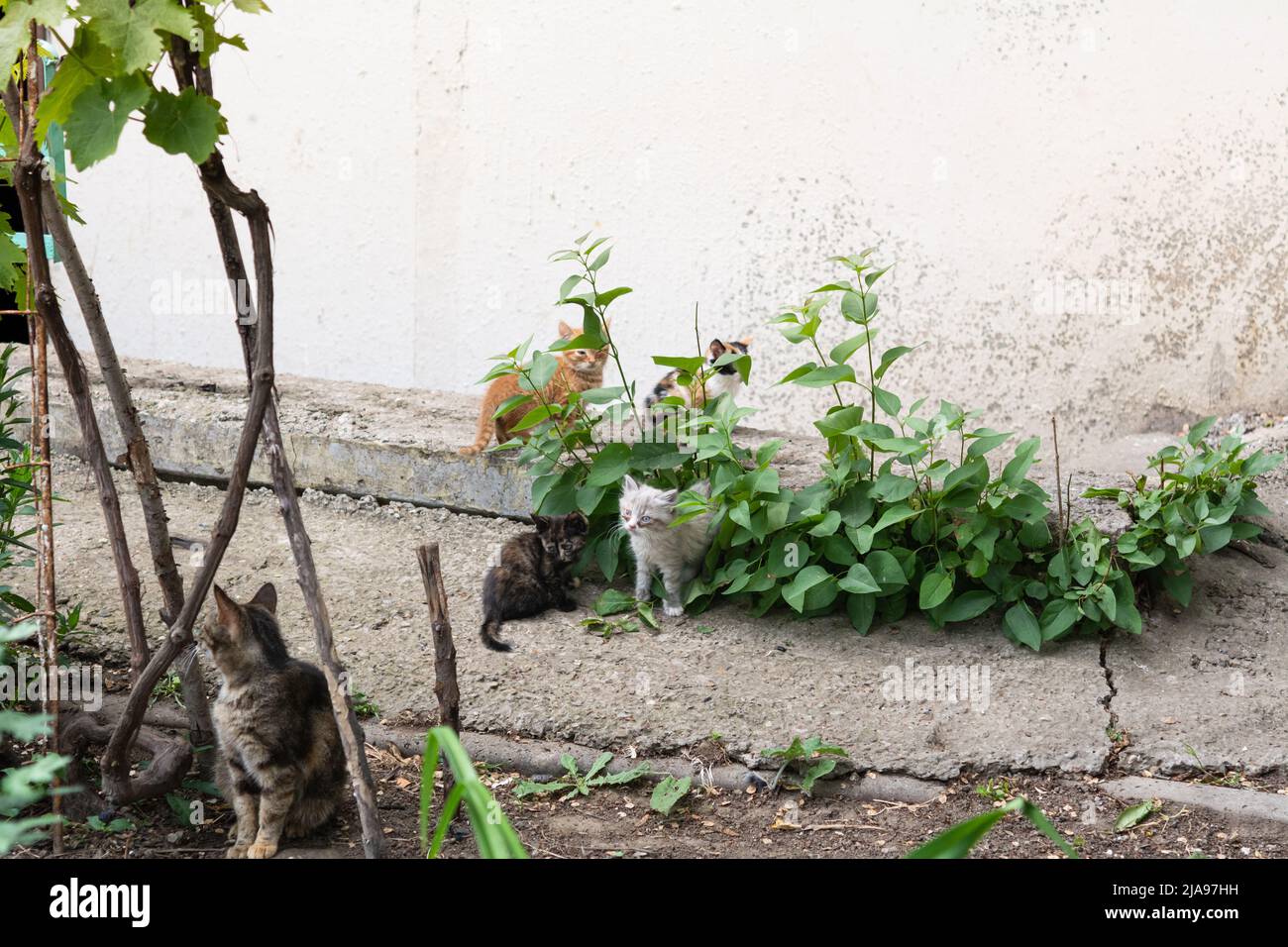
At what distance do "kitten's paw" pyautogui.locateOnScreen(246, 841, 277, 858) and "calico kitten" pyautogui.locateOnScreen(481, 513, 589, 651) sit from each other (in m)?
1.33

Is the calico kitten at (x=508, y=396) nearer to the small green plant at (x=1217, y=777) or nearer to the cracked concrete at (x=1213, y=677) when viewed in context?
the cracked concrete at (x=1213, y=677)

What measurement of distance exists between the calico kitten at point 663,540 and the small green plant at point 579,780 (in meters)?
0.94

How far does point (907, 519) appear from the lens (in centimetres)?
420

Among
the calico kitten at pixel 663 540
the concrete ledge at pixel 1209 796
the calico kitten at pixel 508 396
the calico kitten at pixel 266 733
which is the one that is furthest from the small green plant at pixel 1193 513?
the calico kitten at pixel 266 733

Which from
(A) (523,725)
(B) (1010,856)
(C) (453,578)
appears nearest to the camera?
(B) (1010,856)

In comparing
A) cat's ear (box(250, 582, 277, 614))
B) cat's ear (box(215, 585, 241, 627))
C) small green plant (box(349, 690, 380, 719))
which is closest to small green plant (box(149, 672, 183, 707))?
small green plant (box(349, 690, 380, 719))

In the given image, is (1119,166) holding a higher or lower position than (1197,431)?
higher

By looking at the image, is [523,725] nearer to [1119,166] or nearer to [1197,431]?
[1197,431]

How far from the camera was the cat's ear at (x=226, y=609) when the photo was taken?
9.34 feet

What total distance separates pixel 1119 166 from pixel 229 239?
4733 mm

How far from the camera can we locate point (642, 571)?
4430 mm

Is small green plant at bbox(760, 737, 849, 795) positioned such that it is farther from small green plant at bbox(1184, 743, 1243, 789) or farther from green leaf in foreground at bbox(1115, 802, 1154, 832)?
small green plant at bbox(1184, 743, 1243, 789)

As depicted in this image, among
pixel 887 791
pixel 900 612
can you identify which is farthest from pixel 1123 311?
pixel 887 791

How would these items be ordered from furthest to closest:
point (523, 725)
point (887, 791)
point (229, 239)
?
point (523, 725)
point (887, 791)
point (229, 239)
